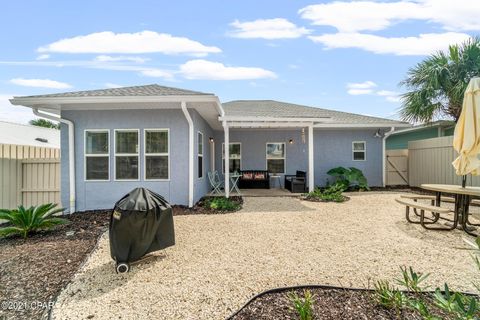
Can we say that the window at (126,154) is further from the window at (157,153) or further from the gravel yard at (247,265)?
the gravel yard at (247,265)

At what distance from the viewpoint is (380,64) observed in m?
11.6

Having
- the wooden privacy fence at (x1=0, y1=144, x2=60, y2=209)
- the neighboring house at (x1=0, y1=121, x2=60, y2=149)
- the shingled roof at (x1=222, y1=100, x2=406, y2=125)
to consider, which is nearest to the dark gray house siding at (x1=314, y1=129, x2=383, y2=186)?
the shingled roof at (x1=222, y1=100, x2=406, y2=125)

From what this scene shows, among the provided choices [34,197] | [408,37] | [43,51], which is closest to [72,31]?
[43,51]

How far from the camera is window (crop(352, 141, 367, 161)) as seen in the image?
1173 centimetres

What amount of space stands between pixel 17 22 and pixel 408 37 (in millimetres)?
13270

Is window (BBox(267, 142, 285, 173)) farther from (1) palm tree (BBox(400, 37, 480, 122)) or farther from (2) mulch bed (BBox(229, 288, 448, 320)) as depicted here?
(2) mulch bed (BBox(229, 288, 448, 320))

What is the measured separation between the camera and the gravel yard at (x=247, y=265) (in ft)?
8.88

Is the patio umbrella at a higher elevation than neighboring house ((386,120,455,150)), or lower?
lower

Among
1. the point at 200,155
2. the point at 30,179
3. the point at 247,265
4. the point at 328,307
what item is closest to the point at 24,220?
the point at 30,179

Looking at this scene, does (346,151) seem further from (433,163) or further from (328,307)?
(328,307)

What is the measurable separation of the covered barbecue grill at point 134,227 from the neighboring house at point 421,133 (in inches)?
463

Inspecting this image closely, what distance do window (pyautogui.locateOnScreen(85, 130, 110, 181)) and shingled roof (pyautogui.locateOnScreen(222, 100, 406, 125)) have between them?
4.88m

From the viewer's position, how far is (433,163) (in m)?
10.1

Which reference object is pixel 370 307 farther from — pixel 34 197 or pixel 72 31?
pixel 72 31
